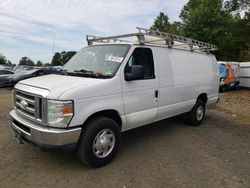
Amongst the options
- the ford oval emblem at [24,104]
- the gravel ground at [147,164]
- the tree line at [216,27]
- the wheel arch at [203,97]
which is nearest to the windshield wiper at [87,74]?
the ford oval emblem at [24,104]

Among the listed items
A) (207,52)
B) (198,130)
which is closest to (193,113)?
(198,130)

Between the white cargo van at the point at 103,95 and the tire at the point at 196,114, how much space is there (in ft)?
2.66

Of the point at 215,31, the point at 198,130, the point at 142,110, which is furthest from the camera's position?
the point at 215,31

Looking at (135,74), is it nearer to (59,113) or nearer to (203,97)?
(59,113)

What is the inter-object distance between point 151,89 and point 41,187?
2689 millimetres

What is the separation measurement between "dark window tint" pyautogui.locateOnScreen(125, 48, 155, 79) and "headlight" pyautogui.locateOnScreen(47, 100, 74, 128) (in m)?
1.51

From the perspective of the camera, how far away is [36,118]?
383cm

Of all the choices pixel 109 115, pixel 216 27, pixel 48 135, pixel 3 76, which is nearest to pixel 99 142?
pixel 109 115

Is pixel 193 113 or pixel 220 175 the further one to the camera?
pixel 193 113

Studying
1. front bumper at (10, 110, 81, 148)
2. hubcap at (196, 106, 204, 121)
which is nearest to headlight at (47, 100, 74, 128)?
front bumper at (10, 110, 81, 148)

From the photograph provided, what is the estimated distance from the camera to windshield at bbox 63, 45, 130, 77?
449 cm

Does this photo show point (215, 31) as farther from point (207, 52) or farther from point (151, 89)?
point (151, 89)

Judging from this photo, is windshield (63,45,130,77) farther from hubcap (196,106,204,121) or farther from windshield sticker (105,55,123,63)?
hubcap (196,106,204,121)

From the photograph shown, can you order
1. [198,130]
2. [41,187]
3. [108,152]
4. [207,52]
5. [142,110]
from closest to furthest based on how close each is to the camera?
[41,187] < [108,152] < [142,110] < [198,130] < [207,52]
